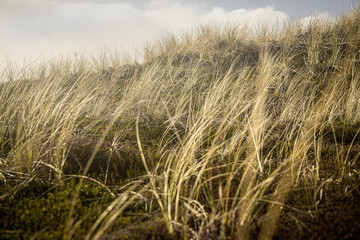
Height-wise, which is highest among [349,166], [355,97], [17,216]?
[355,97]

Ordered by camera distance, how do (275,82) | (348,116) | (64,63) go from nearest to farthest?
(348,116)
(275,82)
(64,63)

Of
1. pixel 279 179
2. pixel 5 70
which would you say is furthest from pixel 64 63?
pixel 279 179

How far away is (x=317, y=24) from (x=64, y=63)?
7.55 metres

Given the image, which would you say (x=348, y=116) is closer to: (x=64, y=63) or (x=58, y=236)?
(x=58, y=236)

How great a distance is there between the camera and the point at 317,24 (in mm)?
7098

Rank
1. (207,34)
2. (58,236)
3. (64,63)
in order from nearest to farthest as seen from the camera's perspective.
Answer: (58,236) → (64,63) → (207,34)

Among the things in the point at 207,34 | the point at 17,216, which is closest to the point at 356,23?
the point at 207,34

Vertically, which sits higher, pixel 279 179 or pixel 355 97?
pixel 355 97

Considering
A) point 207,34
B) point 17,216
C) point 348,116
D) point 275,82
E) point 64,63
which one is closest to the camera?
point 17,216

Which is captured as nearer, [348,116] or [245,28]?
[348,116]

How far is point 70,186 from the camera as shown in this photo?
225 centimetres

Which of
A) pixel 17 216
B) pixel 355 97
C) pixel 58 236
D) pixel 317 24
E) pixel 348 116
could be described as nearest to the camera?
pixel 58 236

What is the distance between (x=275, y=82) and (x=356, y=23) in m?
3.41

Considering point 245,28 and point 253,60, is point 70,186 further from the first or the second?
point 245,28
